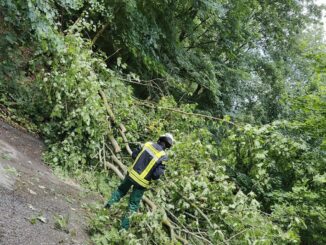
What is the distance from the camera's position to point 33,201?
448cm

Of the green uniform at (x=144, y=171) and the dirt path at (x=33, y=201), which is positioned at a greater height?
the green uniform at (x=144, y=171)

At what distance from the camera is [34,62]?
7.06 metres

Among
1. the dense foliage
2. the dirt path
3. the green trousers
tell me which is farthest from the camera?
the dense foliage

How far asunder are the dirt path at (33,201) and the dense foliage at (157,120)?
0.32 meters

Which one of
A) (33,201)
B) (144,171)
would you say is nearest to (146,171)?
(144,171)

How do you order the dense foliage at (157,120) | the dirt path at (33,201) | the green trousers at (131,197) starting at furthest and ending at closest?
1. the dense foliage at (157,120)
2. the green trousers at (131,197)
3. the dirt path at (33,201)

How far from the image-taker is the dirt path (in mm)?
3820

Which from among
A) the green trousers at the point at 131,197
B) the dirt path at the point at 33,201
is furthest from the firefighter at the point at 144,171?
the dirt path at the point at 33,201

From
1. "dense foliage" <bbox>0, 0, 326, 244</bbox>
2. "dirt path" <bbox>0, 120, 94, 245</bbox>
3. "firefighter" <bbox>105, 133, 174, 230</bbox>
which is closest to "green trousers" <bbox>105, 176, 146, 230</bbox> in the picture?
"firefighter" <bbox>105, 133, 174, 230</bbox>

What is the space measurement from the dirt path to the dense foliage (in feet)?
1.06

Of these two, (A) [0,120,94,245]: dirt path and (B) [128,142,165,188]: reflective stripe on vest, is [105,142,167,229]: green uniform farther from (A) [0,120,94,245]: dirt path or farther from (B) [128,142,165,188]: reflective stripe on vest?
(A) [0,120,94,245]: dirt path

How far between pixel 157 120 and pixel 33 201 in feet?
12.2

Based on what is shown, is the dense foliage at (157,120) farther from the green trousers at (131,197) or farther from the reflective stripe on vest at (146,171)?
the reflective stripe on vest at (146,171)

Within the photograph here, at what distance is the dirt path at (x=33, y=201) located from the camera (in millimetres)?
3820
